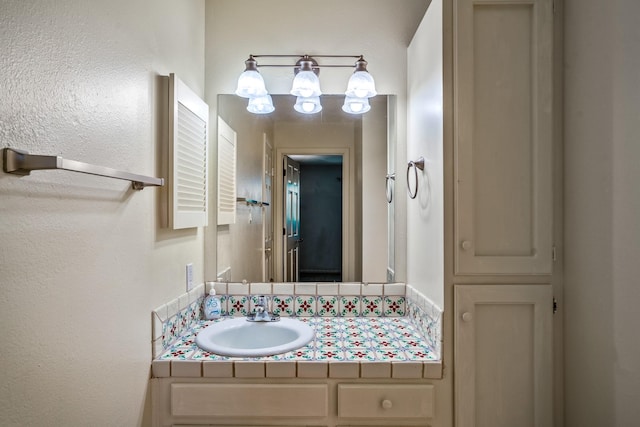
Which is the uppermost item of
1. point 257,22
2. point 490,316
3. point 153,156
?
point 257,22

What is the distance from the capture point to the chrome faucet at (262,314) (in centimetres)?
166

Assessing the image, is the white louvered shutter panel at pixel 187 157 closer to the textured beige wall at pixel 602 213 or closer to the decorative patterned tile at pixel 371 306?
the decorative patterned tile at pixel 371 306

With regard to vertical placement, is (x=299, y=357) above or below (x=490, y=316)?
below

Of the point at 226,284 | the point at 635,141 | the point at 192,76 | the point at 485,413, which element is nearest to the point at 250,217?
the point at 226,284

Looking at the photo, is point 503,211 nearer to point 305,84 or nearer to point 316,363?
point 316,363

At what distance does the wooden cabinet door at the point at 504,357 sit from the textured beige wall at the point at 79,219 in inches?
43.1

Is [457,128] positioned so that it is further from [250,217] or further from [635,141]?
[250,217]

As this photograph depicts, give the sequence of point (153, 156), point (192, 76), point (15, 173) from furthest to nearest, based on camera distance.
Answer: point (192, 76) < point (153, 156) < point (15, 173)

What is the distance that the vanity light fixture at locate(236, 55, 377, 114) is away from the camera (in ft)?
5.57

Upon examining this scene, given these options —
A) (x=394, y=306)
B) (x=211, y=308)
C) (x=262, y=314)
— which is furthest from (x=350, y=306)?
(x=211, y=308)

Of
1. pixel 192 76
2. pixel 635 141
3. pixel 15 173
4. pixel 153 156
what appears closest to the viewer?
pixel 15 173

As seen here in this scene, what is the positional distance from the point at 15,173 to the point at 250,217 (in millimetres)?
1213

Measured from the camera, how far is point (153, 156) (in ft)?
4.12

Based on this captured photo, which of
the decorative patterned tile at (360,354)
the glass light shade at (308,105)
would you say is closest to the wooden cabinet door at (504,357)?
the decorative patterned tile at (360,354)
